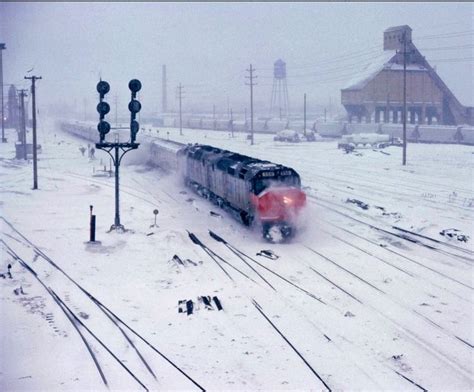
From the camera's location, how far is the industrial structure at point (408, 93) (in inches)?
3282

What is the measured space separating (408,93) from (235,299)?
7435 cm

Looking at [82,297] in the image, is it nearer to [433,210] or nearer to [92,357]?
[92,357]

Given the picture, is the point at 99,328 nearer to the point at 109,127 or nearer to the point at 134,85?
the point at 109,127

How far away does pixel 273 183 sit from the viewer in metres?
23.5

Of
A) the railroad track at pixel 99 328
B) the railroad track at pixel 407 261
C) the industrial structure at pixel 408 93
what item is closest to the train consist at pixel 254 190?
the railroad track at pixel 407 261

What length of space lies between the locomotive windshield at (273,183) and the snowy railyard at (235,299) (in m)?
1.78

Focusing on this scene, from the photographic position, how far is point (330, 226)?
86.7ft

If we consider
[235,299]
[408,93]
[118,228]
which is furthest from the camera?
[408,93]

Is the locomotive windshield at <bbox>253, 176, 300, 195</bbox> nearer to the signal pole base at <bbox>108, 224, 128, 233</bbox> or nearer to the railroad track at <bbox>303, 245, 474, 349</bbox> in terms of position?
the railroad track at <bbox>303, 245, 474, 349</bbox>

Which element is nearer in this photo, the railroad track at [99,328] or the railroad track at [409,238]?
the railroad track at [99,328]

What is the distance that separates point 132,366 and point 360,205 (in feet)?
70.2

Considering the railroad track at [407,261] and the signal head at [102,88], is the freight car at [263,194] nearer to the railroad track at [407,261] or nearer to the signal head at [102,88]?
the railroad track at [407,261]

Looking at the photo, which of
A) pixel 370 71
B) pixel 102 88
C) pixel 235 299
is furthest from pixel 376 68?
pixel 235 299

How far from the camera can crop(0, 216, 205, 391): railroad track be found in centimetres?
1178
